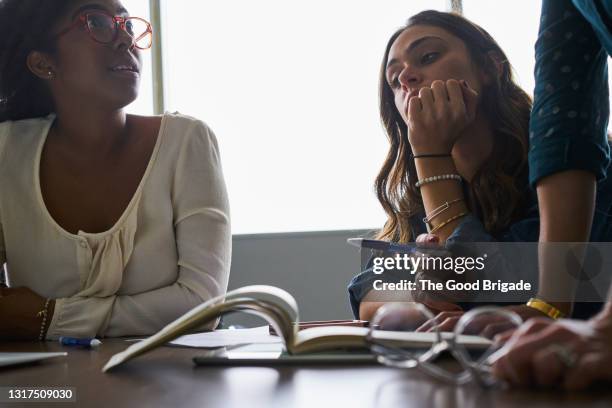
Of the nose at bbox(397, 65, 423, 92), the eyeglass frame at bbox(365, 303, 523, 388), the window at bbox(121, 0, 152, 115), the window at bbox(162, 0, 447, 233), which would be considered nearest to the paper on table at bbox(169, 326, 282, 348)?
the eyeglass frame at bbox(365, 303, 523, 388)

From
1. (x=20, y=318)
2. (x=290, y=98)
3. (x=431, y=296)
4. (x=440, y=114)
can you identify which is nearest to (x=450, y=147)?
(x=440, y=114)

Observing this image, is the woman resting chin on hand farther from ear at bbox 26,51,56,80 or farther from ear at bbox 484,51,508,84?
ear at bbox 26,51,56,80

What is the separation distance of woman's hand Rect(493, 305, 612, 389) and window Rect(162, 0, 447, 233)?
111 inches

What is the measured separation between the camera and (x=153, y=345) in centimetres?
69

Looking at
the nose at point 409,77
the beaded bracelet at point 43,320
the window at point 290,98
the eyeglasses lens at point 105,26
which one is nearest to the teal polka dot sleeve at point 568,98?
the nose at point 409,77

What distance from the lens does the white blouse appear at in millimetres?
1409

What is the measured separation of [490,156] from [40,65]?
1158 mm

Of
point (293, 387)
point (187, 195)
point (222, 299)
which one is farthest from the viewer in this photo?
point (187, 195)

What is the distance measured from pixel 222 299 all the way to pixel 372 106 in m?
2.88

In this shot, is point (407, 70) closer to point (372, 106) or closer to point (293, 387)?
point (293, 387)

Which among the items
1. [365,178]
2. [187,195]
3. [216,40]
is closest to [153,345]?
[187,195]

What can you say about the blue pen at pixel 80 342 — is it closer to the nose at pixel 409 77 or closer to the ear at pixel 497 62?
the nose at pixel 409 77

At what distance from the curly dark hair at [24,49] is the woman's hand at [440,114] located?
905 millimetres

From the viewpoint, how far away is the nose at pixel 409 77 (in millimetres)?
1675
